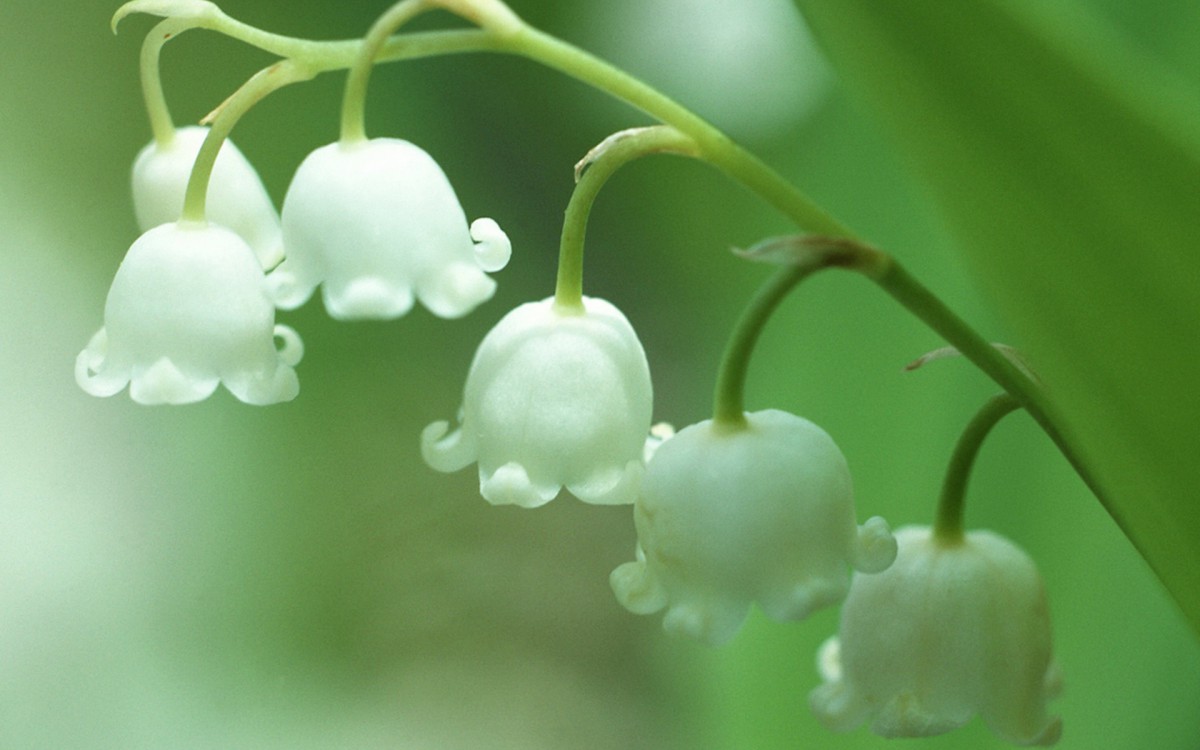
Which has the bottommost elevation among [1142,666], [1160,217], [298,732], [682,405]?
[1142,666]

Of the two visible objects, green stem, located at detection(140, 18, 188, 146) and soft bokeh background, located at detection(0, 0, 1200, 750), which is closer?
green stem, located at detection(140, 18, 188, 146)

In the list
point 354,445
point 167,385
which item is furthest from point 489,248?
point 354,445

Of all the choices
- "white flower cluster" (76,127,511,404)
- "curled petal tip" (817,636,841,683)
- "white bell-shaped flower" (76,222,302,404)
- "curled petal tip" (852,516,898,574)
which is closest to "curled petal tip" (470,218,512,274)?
"white flower cluster" (76,127,511,404)

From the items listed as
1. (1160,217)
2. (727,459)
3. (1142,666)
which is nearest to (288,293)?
(727,459)

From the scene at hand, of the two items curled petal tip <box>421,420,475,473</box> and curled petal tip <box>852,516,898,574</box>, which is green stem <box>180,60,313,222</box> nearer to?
curled petal tip <box>421,420,475,473</box>

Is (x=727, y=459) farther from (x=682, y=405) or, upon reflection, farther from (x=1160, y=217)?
(x=682, y=405)

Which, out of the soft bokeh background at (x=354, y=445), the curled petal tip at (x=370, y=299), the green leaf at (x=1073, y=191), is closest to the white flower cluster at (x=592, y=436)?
the curled petal tip at (x=370, y=299)
